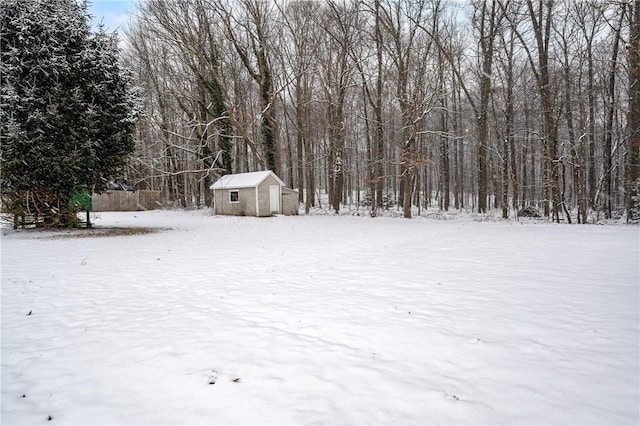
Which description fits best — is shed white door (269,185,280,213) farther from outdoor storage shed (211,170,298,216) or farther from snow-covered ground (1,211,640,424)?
snow-covered ground (1,211,640,424)

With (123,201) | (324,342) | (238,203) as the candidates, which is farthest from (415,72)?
(123,201)

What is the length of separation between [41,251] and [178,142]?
25.6 meters

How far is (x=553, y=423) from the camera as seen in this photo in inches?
85.0

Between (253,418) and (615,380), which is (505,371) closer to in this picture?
(615,380)

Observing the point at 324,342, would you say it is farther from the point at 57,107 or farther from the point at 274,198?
the point at 274,198

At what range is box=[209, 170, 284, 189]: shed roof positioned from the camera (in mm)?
21222

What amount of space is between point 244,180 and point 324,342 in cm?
1955

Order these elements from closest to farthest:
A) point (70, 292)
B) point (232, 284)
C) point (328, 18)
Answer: point (70, 292), point (232, 284), point (328, 18)

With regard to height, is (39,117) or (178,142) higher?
(178,142)

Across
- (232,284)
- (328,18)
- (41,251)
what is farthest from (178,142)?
(232,284)

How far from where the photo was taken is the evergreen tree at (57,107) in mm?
11055

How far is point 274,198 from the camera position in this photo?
72.5 feet

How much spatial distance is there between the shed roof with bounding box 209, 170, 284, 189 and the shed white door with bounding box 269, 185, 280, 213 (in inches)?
23.5

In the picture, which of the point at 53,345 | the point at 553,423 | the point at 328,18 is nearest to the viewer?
the point at 553,423
